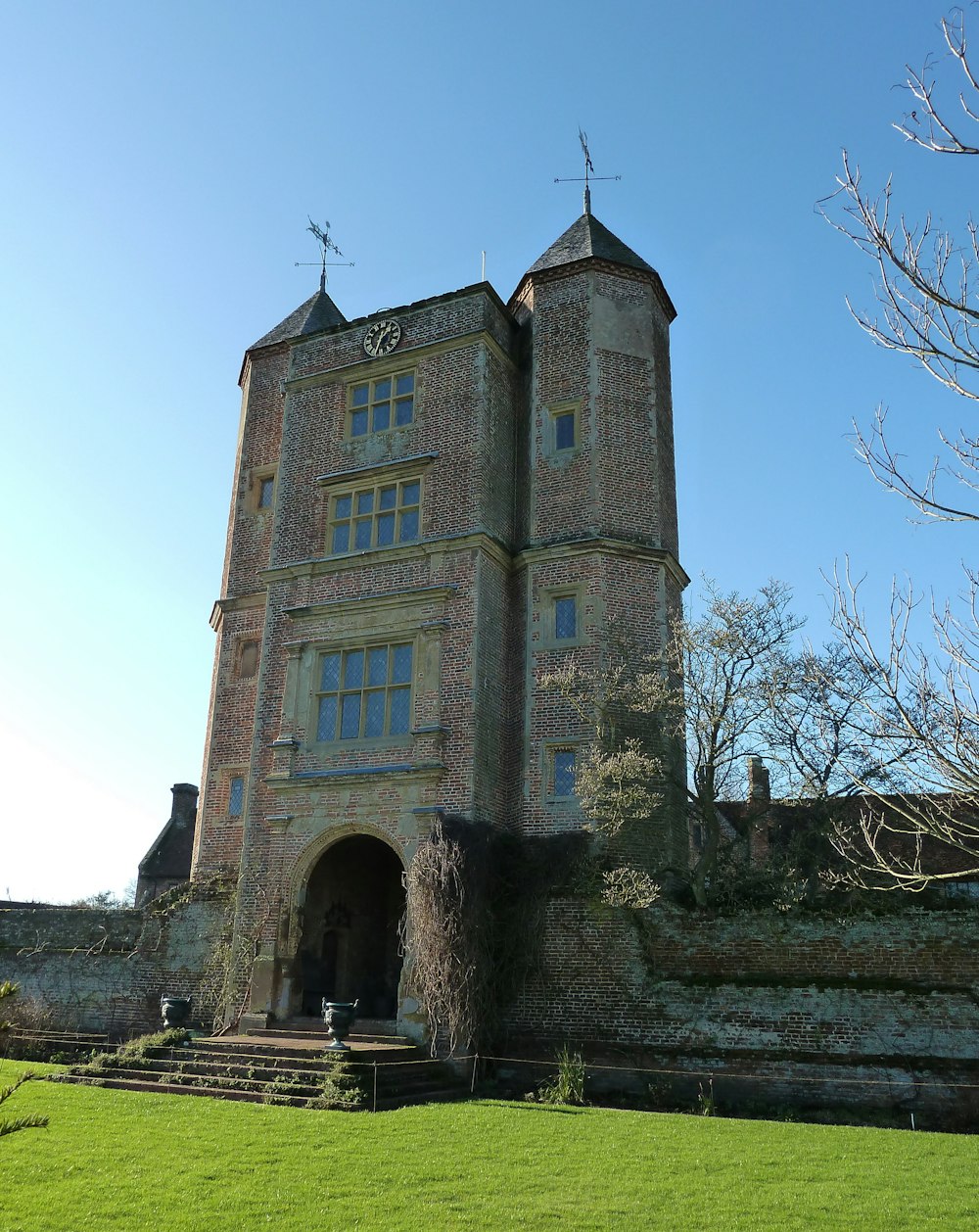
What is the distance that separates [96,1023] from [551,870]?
9.75 metres

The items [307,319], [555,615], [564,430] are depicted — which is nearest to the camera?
[555,615]

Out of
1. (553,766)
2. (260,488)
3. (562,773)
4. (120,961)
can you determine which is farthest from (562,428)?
(120,961)

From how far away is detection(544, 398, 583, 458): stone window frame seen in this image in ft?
67.9

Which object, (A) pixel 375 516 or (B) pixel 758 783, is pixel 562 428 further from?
(B) pixel 758 783

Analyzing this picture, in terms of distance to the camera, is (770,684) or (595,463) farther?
(595,463)

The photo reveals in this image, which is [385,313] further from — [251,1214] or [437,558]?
[251,1214]

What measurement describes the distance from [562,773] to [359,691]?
423cm

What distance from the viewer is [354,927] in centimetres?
2083

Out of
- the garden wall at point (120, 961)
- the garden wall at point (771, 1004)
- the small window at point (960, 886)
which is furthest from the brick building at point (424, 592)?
the small window at point (960, 886)

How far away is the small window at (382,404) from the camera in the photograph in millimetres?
21803

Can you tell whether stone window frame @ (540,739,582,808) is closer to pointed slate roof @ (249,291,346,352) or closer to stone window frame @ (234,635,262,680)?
stone window frame @ (234,635,262,680)

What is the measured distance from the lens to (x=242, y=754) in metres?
22.2

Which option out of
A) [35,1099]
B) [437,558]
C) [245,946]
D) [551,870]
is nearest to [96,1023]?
[245,946]

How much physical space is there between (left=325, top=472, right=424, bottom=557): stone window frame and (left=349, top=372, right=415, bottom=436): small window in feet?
4.21
